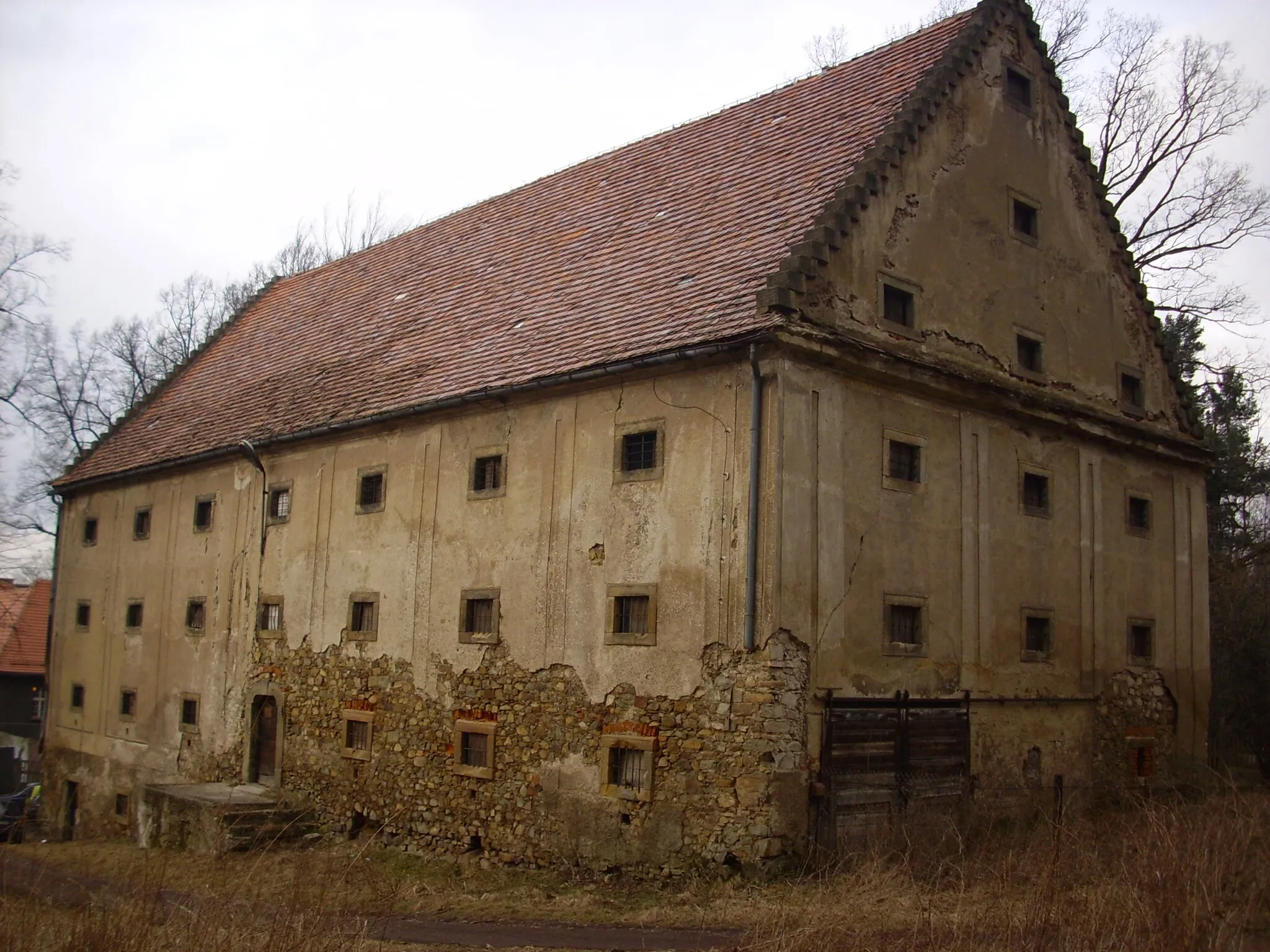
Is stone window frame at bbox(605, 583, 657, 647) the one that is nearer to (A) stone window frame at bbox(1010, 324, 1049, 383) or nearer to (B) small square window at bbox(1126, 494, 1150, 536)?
(A) stone window frame at bbox(1010, 324, 1049, 383)

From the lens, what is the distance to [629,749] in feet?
46.0

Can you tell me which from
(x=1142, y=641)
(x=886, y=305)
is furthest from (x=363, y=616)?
(x=1142, y=641)

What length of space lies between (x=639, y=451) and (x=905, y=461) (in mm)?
3302

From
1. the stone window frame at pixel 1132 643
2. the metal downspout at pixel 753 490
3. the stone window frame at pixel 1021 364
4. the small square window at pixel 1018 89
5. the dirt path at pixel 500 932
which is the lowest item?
the dirt path at pixel 500 932

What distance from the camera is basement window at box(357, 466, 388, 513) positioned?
18.5 metres

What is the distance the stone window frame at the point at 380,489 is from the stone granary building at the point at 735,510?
0.07 metres

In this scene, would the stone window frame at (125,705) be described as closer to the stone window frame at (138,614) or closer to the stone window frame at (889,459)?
the stone window frame at (138,614)

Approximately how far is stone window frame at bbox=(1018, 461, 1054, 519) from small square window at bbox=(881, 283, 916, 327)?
278 cm

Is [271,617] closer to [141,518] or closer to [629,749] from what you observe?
[141,518]

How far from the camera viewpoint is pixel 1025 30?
1778cm

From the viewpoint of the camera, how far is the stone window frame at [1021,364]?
16.8 metres

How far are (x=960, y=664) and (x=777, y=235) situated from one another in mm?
5799

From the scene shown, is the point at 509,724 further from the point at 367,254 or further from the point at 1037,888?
the point at 367,254

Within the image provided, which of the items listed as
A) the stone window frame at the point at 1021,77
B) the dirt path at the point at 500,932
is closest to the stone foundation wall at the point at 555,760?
the dirt path at the point at 500,932
